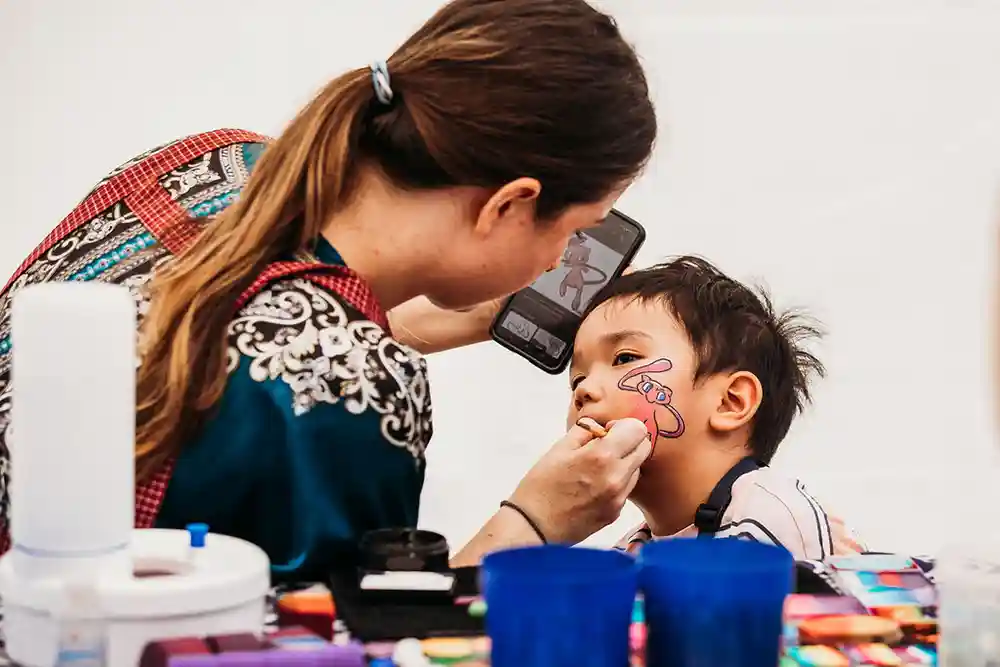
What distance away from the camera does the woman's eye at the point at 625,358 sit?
164 centimetres

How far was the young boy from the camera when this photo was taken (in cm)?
161

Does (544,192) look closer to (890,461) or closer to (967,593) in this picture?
(967,593)

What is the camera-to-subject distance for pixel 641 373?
1623mm

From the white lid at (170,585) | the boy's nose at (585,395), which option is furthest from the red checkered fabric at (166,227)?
the boy's nose at (585,395)

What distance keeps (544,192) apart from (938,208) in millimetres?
1484

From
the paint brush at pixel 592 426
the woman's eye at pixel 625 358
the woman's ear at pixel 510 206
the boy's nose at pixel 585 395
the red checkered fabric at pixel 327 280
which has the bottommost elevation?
the paint brush at pixel 592 426

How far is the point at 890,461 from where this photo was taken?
2568 mm

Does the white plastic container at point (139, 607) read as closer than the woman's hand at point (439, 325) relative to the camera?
Yes

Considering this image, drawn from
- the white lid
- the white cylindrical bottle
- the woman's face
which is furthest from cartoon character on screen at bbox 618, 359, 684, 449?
the white cylindrical bottle

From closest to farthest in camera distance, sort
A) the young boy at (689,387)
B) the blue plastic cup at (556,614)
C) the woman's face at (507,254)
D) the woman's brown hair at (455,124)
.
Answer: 1. the blue plastic cup at (556,614)
2. the woman's brown hair at (455,124)
3. the woman's face at (507,254)
4. the young boy at (689,387)

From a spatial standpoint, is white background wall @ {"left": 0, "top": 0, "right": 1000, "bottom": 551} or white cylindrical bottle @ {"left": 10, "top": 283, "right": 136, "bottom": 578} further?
white background wall @ {"left": 0, "top": 0, "right": 1000, "bottom": 551}

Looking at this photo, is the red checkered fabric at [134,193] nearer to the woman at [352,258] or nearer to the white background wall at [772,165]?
the woman at [352,258]

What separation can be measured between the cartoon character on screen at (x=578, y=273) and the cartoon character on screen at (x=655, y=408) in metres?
0.17

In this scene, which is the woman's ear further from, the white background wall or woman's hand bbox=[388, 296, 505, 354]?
the white background wall
